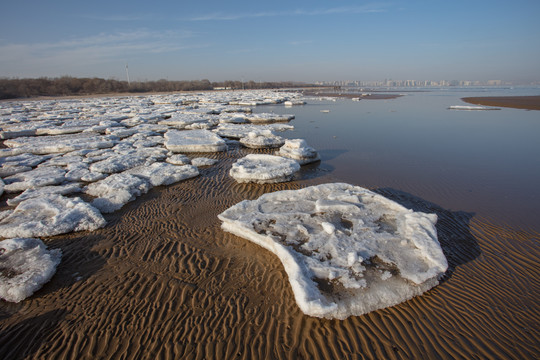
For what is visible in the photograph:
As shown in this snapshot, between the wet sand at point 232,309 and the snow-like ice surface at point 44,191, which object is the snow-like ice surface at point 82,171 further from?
the wet sand at point 232,309

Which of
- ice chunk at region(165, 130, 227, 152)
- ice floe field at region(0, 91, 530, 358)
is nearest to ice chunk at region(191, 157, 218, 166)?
ice chunk at region(165, 130, 227, 152)

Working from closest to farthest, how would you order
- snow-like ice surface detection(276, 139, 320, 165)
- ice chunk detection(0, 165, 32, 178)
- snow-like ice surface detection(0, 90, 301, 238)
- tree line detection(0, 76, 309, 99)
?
snow-like ice surface detection(0, 90, 301, 238)
ice chunk detection(0, 165, 32, 178)
snow-like ice surface detection(276, 139, 320, 165)
tree line detection(0, 76, 309, 99)

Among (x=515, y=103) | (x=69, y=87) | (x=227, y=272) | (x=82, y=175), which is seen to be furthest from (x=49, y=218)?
(x=69, y=87)

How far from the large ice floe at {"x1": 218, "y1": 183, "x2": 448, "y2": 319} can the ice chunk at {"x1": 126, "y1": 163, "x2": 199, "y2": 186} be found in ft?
12.1

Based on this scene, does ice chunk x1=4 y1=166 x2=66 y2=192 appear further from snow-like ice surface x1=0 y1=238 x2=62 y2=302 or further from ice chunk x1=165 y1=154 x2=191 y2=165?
snow-like ice surface x1=0 y1=238 x2=62 y2=302

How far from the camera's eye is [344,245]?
477 cm

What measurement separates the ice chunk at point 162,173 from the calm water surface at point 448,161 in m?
5.20

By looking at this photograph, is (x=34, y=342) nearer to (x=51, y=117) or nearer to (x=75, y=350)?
(x=75, y=350)

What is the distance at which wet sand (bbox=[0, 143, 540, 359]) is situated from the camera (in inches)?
129

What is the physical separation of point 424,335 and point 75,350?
4543 millimetres

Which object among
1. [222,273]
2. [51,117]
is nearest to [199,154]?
[222,273]

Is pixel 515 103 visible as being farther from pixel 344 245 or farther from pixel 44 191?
pixel 44 191

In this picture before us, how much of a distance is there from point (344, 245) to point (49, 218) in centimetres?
682

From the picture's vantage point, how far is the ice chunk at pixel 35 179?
8.06 m
